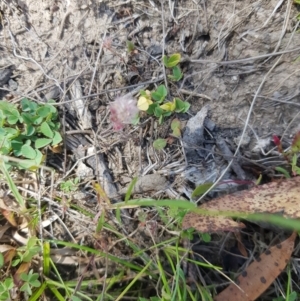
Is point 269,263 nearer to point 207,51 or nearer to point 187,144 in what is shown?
point 187,144

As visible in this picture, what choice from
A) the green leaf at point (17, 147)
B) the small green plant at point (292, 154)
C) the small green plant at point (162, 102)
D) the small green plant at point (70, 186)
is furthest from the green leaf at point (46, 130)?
the small green plant at point (292, 154)

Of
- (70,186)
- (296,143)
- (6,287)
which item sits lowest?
(6,287)

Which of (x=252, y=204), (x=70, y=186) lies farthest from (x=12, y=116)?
(x=252, y=204)

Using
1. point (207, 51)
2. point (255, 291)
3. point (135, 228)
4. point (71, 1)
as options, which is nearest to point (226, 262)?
point (255, 291)

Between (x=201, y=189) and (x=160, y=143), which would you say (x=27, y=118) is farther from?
(x=201, y=189)

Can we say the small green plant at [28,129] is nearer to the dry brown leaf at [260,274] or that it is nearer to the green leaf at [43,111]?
the green leaf at [43,111]

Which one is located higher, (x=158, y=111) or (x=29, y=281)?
(x=158, y=111)
